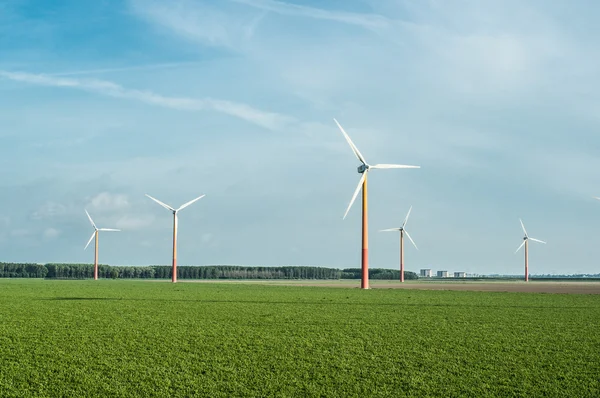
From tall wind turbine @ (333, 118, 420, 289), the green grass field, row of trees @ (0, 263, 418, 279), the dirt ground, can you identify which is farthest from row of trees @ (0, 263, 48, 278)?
the green grass field

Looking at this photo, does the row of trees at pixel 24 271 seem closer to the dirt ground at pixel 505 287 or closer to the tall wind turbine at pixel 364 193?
the dirt ground at pixel 505 287

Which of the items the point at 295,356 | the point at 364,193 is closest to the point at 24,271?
the point at 364,193

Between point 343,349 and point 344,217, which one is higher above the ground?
point 344,217

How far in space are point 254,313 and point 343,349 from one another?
11.2 meters

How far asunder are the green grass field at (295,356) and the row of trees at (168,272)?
5419 inches

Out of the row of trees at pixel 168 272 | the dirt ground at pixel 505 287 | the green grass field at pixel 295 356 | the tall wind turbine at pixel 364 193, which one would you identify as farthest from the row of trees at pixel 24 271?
the green grass field at pixel 295 356

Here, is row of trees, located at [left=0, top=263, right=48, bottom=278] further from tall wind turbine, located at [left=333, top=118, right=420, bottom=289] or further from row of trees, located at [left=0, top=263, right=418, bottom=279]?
tall wind turbine, located at [left=333, top=118, right=420, bottom=289]

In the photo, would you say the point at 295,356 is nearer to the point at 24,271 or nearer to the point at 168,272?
the point at 24,271

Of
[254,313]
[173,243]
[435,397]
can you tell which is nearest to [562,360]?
[435,397]

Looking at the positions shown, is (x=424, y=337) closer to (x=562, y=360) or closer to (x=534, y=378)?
(x=562, y=360)

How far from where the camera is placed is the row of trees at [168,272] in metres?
155

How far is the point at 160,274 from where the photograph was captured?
16938 cm

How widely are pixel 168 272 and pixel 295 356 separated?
159m

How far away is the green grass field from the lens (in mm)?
12477
